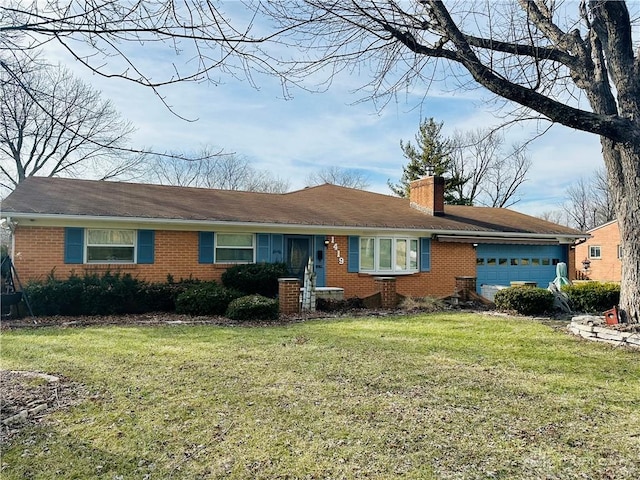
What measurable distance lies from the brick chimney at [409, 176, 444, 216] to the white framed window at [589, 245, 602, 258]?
21.5m

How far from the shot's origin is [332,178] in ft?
150

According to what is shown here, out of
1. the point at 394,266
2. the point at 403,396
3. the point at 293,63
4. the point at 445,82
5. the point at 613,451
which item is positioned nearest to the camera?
the point at 613,451

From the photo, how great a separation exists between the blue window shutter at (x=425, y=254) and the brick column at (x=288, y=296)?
616 centimetres

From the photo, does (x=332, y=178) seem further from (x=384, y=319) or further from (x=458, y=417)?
(x=458, y=417)

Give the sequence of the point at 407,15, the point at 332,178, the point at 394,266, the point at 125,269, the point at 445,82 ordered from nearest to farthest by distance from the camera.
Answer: the point at 407,15 → the point at 445,82 → the point at 125,269 → the point at 394,266 → the point at 332,178

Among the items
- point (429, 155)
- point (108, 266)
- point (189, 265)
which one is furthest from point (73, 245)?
point (429, 155)

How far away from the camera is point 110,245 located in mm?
12367

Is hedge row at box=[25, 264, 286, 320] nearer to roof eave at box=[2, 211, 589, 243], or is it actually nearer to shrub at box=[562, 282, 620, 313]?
roof eave at box=[2, 211, 589, 243]

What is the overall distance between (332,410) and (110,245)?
33.1 feet

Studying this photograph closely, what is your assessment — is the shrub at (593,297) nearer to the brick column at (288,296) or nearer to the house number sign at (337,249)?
the house number sign at (337,249)

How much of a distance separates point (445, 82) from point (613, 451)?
640cm

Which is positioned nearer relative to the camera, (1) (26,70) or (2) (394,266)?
(1) (26,70)

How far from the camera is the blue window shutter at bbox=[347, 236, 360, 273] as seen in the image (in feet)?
48.8

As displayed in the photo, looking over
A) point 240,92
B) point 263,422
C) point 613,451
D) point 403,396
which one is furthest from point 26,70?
point 613,451
